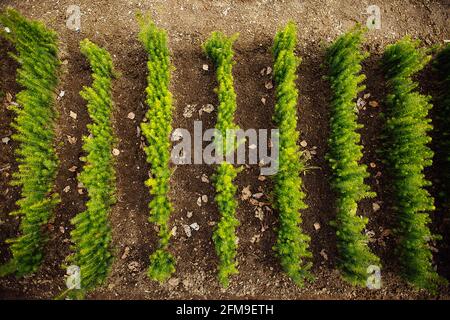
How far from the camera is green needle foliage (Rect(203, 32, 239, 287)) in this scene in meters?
4.04

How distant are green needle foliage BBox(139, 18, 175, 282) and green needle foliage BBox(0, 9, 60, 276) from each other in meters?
1.26

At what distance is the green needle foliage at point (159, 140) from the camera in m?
4.00

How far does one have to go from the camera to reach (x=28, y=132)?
3.98 meters

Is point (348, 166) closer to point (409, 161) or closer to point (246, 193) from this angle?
point (409, 161)

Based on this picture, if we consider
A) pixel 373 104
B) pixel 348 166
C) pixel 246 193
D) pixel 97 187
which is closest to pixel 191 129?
pixel 246 193

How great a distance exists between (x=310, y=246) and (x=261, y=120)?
180 cm

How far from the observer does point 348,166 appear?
13.5 feet

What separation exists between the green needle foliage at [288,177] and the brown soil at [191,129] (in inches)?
13.1

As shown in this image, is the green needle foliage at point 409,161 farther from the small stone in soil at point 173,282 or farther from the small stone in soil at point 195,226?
the small stone in soil at point 173,282

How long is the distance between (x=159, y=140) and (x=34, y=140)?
148cm

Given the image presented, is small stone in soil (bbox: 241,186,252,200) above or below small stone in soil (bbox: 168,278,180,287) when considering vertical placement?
above

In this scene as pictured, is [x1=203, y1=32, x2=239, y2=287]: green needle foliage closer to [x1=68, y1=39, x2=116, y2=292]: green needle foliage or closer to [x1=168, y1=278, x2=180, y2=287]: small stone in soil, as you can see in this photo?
[x1=168, y1=278, x2=180, y2=287]: small stone in soil

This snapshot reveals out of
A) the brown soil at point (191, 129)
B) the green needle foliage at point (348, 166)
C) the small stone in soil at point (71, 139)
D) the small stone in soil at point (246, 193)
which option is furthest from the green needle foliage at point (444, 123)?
the small stone in soil at point (71, 139)

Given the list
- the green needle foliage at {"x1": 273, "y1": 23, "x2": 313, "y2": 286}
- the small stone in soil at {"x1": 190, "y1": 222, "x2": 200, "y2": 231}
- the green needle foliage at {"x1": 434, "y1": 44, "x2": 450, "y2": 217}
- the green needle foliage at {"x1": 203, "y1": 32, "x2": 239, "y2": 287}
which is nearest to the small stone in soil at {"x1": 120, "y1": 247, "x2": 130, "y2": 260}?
the small stone in soil at {"x1": 190, "y1": 222, "x2": 200, "y2": 231}
